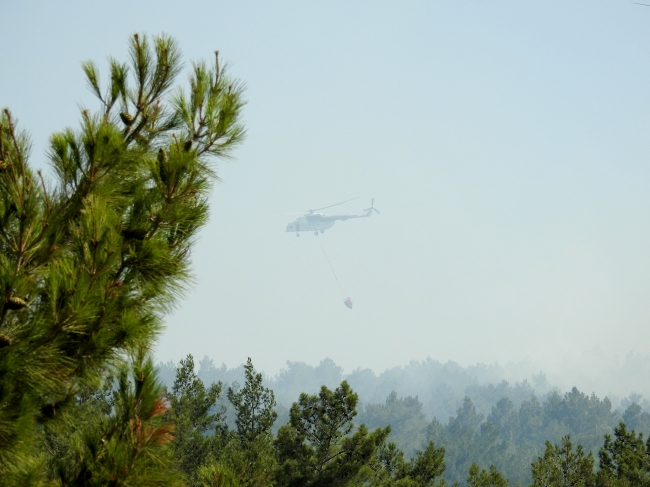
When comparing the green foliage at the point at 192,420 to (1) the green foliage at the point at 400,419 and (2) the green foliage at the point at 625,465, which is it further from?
(1) the green foliage at the point at 400,419

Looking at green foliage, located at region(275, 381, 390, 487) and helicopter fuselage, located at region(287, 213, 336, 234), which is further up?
helicopter fuselage, located at region(287, 213, 336, 234)

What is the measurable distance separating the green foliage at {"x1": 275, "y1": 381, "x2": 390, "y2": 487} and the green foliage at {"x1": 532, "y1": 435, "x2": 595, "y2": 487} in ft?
15.1

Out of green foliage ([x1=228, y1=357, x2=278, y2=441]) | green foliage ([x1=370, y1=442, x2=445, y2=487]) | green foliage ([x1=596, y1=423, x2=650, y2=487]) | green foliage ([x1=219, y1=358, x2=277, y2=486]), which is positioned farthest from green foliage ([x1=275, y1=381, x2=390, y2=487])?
green foliage ([x1=596, y1=423, x2=650, y2=487])

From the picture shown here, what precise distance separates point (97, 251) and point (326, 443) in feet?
47.6

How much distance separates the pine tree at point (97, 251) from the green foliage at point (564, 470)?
15602 millimetres

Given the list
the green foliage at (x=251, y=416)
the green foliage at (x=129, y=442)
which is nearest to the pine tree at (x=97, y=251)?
the green foliage at (x=129, y=442)

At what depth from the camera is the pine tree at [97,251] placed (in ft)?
12.6

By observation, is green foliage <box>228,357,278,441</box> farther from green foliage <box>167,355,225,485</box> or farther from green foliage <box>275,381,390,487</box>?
green foliage <box>275,381,390,487</box>

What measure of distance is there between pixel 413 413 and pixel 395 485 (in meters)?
98.2

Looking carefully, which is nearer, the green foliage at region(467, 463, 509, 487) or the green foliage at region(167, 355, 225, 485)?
the green foliage at region(467, 463, 509, 487)

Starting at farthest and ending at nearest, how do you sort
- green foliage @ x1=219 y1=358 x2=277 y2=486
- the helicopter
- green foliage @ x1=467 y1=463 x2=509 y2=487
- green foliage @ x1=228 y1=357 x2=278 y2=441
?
the helicopter
green foliage @ x1=228 y1=357 x2=278 y2=441
green foliage @ x1=219 y1=358 x2=277 y2=486
green foliage @ x1=467 y1=463 x2=509 y2=487

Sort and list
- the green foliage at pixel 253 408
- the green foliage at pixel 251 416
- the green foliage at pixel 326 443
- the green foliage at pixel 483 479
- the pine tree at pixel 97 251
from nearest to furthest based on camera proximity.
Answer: the pine tree at pixel 97 251, the green foliage at pixel 326 443, the green foliage at pixel 483 479, the green foliage at pixel 251 416, the green foliage at pixel 253 408

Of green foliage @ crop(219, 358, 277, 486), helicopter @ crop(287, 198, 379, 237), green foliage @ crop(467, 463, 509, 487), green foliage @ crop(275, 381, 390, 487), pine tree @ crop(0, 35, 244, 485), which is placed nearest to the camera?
pine tree @ crop(0, 35, 244, 485)

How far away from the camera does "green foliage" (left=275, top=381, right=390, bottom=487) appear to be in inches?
660
